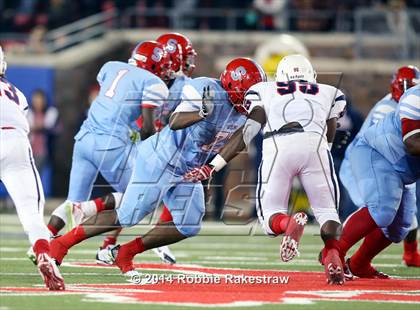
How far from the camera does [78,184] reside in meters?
8.78

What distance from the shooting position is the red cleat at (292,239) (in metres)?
7.27

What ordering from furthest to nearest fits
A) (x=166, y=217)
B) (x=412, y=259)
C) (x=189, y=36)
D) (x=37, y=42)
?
(x=189, y=36) → (x=37, y=42) → (x=412, y=259) → (x=166, y=217)

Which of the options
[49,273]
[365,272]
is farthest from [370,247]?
[49,273]

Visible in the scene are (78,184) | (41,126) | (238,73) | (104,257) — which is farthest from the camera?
(41,126)

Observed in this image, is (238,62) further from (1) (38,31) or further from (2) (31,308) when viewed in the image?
(1) (38,31)

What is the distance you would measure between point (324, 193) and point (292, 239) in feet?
1.68

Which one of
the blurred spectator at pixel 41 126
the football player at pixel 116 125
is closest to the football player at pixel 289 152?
the football player at pixel 116 125

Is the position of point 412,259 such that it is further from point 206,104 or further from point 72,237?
point 72,237

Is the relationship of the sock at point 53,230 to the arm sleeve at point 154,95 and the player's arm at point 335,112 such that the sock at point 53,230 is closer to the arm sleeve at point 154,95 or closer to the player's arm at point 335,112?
the arm sleeve at point 154,95

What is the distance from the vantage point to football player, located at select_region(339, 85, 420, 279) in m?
8.02

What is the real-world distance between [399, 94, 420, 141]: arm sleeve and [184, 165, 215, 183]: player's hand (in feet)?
4.25

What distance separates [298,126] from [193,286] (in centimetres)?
126

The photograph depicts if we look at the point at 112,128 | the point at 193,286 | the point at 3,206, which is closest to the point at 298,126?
the point at 193,286

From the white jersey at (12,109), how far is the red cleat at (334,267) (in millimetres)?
2062
